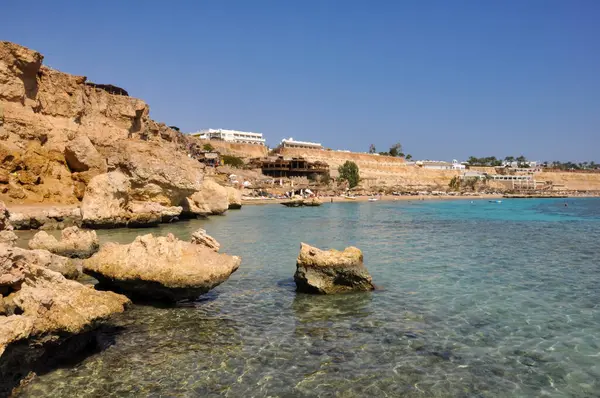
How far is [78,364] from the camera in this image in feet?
20.6

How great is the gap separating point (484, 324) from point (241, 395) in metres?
5.15

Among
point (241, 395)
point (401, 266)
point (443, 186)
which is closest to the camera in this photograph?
point (241, 395)

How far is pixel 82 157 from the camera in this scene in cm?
2695

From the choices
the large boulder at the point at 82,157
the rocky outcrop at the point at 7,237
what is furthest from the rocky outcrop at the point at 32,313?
the large boulder at the point at 82,157

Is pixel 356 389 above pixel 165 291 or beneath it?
beneath

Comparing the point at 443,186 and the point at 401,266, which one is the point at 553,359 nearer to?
the point at 401,266

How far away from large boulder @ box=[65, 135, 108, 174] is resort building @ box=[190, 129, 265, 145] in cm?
7939

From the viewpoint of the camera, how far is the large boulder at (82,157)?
26.9 m

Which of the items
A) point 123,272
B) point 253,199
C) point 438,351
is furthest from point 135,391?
point 253,199

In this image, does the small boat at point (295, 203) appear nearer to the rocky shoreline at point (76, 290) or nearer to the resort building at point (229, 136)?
the rocky shoreline at point (76, 290)

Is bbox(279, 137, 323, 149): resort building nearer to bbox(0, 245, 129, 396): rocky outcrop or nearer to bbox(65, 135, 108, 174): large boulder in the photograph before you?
bbox(65, 135, 108, 174): large boulder

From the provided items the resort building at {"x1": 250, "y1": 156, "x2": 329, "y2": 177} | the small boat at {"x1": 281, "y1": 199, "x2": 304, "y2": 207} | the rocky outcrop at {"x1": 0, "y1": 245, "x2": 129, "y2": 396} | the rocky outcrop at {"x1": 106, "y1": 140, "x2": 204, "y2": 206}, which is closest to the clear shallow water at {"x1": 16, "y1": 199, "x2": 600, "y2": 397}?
the rocky outcrop at {"x1": 0, "y1": 245, "x2": 129, "y2": 396}

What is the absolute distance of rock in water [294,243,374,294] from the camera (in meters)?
10.4

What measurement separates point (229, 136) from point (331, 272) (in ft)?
341
